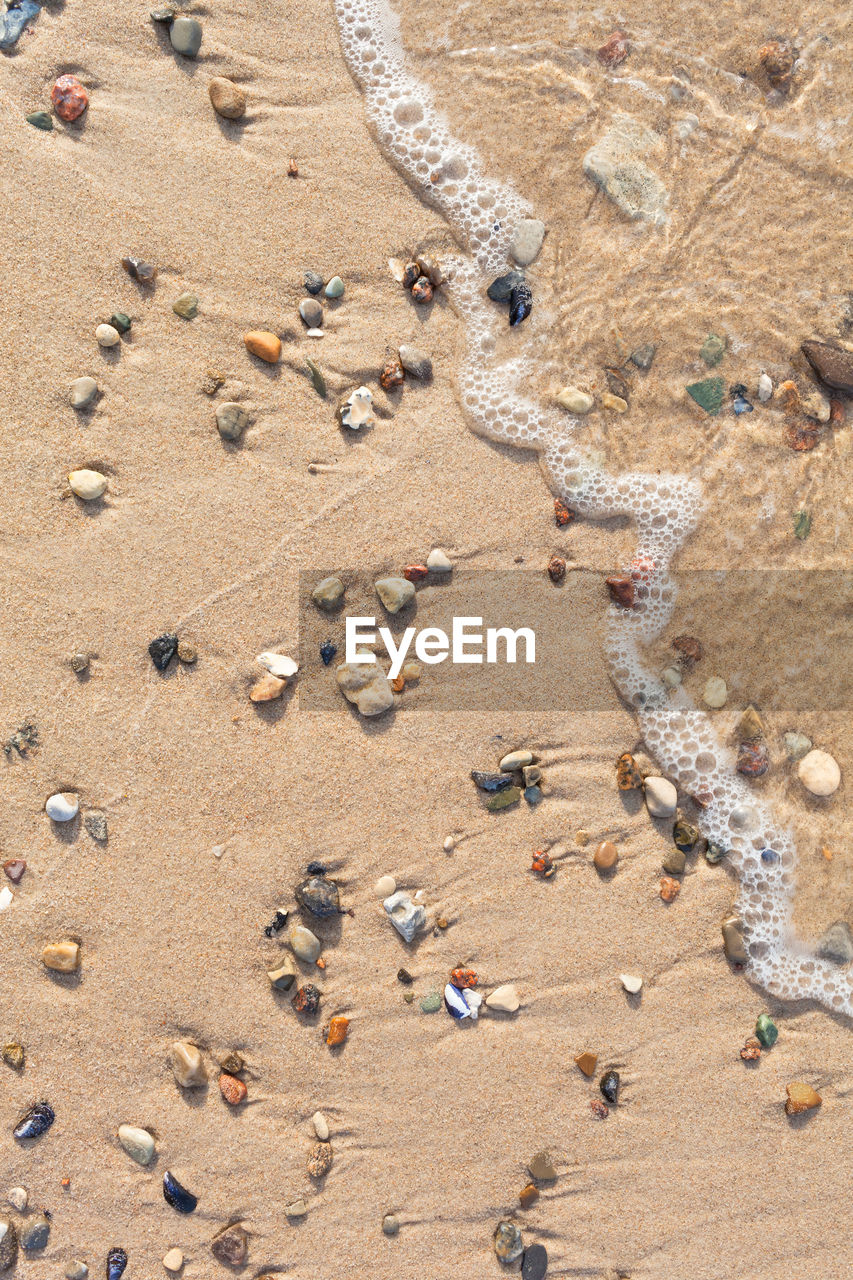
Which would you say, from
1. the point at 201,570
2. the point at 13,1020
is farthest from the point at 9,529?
the point at 13,1020

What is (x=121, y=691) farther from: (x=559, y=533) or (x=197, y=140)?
(x=197, y=140)

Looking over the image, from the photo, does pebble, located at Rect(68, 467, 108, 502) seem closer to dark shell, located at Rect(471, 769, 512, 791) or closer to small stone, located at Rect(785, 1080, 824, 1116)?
dark shell, located at Rect(471, 769, 512, 791)

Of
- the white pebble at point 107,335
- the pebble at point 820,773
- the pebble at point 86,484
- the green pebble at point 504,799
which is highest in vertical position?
the white pebble at point 107,335

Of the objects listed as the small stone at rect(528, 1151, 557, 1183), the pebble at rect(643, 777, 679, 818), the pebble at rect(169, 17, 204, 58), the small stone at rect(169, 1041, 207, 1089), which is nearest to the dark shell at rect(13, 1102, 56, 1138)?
the small stone at rect(169, 1041, 207, 1089)

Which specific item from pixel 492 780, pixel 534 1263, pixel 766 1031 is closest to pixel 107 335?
pixel 492 780

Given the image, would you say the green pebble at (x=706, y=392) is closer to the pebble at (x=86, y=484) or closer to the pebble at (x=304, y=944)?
the pebble at (x=86, y=484)

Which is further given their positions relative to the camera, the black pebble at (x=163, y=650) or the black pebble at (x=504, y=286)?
the black pebble at (x=504, y=286)

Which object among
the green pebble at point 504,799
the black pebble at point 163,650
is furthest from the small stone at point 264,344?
the green pebble at point 504,799
